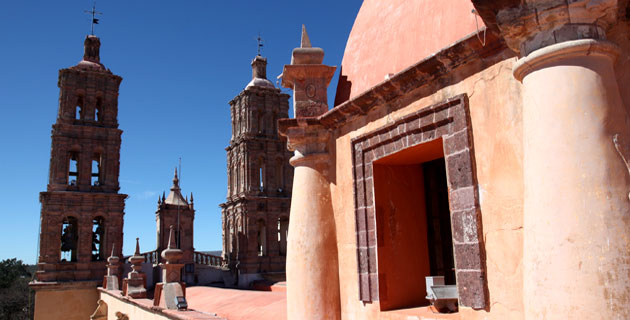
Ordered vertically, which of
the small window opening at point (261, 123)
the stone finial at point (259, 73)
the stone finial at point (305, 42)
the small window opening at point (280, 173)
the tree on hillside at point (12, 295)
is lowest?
the tree on hillside at point (12, 295)

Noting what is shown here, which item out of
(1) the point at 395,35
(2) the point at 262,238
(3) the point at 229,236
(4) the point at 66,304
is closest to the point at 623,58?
(1) the point at 395,35

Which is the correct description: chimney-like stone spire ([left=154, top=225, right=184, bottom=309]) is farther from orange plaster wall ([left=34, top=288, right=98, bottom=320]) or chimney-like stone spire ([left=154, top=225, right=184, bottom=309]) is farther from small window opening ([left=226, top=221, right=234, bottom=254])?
small window opening ([left=226, top=221, right=234, bottom=254])

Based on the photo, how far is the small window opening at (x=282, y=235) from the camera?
27.6 metres

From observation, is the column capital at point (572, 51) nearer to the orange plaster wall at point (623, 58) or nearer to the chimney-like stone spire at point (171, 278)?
the orange plaster wall at point (623, 58)

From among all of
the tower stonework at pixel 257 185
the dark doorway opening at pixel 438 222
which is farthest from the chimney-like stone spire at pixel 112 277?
the dark doorway opening at pixel 438 222

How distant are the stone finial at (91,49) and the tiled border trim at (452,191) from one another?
86.2ft

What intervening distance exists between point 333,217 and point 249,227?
71.1ft

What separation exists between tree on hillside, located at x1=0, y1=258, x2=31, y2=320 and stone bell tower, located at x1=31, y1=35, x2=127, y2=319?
17.3 m

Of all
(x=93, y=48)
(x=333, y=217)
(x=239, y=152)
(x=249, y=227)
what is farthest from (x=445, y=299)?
(x=93, y=48)

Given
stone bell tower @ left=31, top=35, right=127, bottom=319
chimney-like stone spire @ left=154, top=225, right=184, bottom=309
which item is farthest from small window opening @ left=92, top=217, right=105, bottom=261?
chimney-like stone spire @ left=154, top=225, right=184, bottom=309

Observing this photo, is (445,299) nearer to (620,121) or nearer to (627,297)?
(627,297)

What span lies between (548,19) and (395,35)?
2413mm

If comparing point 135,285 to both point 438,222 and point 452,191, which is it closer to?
point 438,222

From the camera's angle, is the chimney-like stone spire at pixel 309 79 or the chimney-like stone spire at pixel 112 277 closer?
the chimney-like stone spire at pixel 309 79
